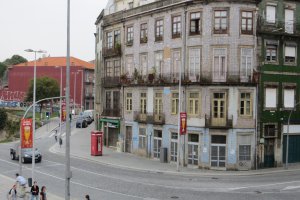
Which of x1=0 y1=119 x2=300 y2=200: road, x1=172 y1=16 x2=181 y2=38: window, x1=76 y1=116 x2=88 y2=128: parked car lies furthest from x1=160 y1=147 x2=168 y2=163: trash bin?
x1=76 y1=116 x2=88 y2=128: parked car

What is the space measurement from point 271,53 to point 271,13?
359 cm

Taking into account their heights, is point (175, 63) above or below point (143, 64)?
below

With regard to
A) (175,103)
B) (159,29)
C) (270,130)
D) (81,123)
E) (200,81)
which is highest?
(159,29)

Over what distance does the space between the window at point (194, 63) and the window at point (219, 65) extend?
1.58 m

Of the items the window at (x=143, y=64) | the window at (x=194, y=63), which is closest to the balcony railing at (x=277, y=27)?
the window at (x=194, y=63)

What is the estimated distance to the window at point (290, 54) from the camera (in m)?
43.1

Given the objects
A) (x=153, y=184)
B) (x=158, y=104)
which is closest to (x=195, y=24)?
(x=158, y=104)

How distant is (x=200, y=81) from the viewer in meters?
40.6

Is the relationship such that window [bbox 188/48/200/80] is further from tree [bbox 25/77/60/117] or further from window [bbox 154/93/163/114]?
tree [bbox 25/77/60/117]

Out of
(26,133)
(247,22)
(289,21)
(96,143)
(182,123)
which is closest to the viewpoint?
(26,133)

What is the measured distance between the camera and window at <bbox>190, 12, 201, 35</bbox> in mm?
41188

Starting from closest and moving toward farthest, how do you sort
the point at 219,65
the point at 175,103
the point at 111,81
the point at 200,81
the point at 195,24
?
1. the point at 219,65
2. the point at 200,81
3. the point at 195,24
4. the point at 175,103
5. the point at 111,81

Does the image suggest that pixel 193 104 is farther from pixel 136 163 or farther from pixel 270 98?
pixel 136 163

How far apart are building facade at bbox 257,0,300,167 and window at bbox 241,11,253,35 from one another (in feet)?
2.83
